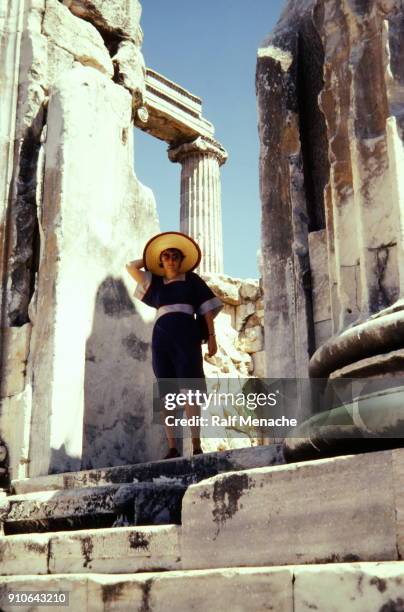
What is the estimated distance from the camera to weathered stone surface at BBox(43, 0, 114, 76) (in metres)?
7.03

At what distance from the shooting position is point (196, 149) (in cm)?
1758

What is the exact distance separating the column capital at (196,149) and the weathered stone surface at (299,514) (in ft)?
48.9

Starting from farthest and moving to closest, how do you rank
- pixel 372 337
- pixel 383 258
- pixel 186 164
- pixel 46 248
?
1. pixel 186 164
2. pixel 46 248
3. pixel 383 258
4. pixel 372 337

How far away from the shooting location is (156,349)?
18.0ft

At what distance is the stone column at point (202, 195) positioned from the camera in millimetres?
17547

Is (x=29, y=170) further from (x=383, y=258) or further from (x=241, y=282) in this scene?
(x=241, y=282)

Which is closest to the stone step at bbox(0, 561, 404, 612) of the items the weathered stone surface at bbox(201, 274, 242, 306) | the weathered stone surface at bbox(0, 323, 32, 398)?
the weathered stone surface at bbox(0, 323, 32, 398)

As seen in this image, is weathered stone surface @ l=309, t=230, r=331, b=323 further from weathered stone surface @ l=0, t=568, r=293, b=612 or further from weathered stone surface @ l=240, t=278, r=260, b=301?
weathered stone surface @ l=240, t=278, r=260, b=301

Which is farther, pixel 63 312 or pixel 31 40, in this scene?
pixel 31 40

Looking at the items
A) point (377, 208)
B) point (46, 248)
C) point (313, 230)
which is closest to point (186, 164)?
point (46, 248)

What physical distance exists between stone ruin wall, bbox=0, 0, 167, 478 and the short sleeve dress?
0.50 m

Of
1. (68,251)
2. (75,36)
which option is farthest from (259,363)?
(68,251)

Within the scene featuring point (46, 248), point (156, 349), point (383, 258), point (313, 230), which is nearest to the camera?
point (383, 258)

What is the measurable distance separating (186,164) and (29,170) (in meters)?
11.4
